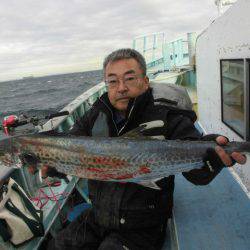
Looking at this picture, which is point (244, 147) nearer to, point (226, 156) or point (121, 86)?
point (226, 156)

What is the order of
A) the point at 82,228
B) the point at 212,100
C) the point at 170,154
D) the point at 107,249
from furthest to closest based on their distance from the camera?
the point at 212,100 → the point at 82,228 → the point at 107,249 → the point at 170,154

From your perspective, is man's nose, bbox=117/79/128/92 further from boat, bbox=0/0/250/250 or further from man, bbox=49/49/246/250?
boat, bbox=0/0/250/250

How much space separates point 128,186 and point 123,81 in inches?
33.1

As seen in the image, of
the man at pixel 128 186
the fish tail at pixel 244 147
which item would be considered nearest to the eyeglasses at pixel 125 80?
the man at pixel 128 186

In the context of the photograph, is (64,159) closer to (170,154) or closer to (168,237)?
(170,154)

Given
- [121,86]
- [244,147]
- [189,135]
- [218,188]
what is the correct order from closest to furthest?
[244,147]
[189,135]
[121,86]
[218,188]

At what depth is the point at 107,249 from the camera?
2.48 meters

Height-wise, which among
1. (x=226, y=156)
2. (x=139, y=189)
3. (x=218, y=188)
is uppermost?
(x=226, y=156)

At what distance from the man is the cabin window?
1065 mm

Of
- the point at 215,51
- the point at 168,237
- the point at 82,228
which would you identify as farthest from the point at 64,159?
the point at 215,51

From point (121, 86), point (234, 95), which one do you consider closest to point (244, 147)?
point (121, 86)

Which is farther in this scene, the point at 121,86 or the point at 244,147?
the point at 121,86

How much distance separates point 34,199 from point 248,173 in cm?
254

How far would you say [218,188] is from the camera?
364 cm
